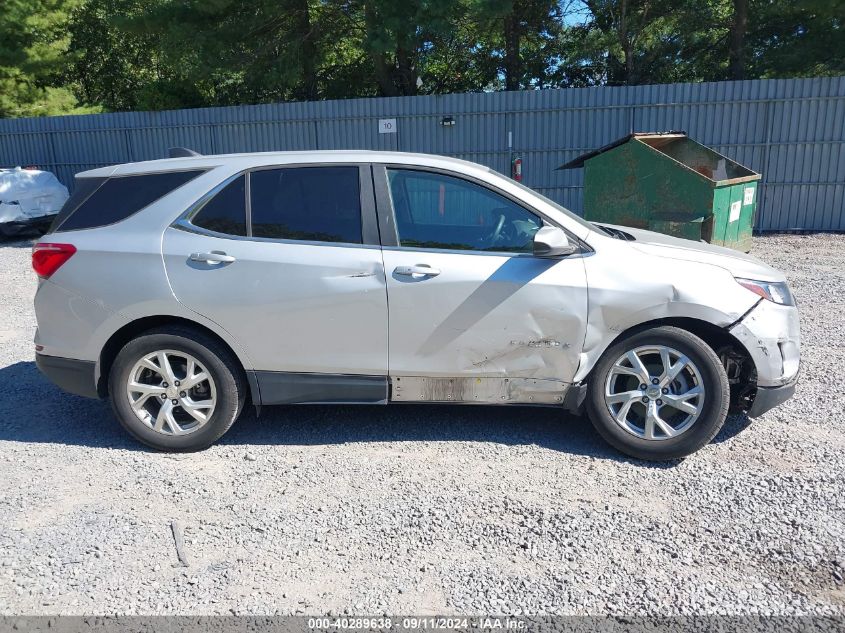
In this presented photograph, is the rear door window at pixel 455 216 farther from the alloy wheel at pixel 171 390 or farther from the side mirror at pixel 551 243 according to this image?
the alloy wheel at pixel 171 390

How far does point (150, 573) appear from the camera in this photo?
3.16 metres

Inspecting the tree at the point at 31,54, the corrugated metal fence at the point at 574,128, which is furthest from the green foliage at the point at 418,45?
the corrugated metal fence at the point at 574,128

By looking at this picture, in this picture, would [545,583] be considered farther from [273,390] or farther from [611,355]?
[273,390]

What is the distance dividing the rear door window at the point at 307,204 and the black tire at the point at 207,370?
768mm

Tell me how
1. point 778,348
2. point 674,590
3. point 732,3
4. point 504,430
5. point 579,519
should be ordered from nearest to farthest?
point 674,590
point 579,519
point 778,348
point 504,430
point 732,3

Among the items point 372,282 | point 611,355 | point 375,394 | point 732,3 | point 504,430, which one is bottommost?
point 504,430

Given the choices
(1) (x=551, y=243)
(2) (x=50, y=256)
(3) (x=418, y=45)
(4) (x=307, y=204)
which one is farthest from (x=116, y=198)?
(3) (x=418, y=45)

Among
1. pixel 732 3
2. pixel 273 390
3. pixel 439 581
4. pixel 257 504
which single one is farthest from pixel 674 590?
pixel 732 3

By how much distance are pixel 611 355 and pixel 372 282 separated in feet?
4.79

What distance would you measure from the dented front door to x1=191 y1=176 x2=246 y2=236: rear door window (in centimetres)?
94

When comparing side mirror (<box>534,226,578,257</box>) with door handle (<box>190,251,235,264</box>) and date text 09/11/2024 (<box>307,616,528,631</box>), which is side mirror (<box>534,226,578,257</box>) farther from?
date text 09/11/2024 (<box>307,616,528,631</box>)

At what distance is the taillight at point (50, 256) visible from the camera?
432 centimetres

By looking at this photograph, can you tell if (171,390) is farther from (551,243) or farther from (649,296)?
(649,296)

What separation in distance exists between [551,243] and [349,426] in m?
1.85
